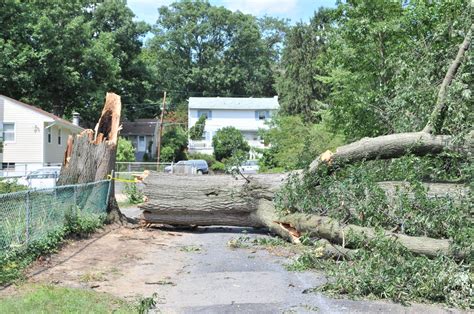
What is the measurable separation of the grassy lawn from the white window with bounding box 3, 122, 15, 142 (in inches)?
1115

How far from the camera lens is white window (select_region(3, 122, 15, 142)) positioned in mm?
32234

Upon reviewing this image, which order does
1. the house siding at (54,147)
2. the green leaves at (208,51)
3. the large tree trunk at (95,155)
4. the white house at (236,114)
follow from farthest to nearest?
1. the green leaves at (208,51)
2. the white house at (236,114)
3. the house siding at (54,147)
4. the large tree trunk at (95,155)

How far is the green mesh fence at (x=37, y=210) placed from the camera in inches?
286

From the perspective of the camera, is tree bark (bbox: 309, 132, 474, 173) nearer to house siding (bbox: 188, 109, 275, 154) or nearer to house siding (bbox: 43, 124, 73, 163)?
house siding (bbox: 43, 124, 73, 163)

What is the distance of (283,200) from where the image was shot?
31.8 feet

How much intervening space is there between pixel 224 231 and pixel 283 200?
7.99ft

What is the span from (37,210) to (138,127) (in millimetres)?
48141

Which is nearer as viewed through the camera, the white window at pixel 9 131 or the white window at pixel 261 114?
the white window at pixel 9 131

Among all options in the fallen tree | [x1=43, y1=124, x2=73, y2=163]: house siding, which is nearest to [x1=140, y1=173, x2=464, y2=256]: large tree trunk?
the fallen tree

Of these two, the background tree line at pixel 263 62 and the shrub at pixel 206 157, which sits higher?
the background tree line at pixel 263 62

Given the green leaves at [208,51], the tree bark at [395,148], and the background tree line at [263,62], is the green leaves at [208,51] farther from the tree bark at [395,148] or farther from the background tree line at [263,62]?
the tree bark at [395,148]

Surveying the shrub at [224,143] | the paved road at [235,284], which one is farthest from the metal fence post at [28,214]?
the shrub at [224,143]

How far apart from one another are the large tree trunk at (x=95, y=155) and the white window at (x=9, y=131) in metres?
21.9

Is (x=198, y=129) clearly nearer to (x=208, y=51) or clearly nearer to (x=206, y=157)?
(x=206, y=157)
